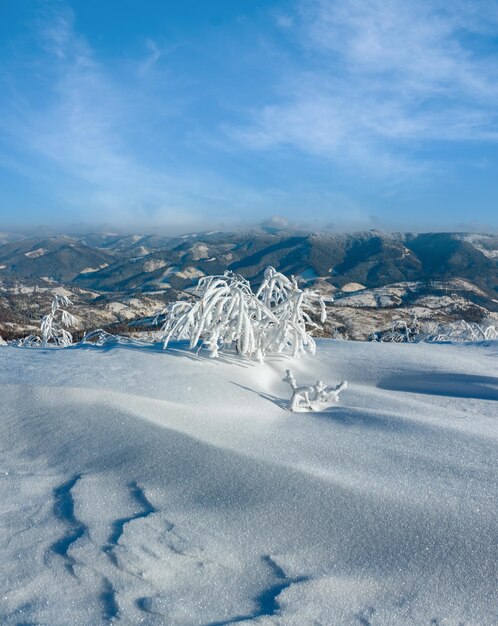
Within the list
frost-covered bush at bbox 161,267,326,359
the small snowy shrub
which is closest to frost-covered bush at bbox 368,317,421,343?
frost-covered bush at bbox 161,267,326,359

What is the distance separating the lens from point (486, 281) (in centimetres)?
17075

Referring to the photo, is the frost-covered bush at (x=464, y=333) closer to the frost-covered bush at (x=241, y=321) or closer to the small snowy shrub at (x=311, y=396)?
the frost-covered bush at (x=241, y=321)

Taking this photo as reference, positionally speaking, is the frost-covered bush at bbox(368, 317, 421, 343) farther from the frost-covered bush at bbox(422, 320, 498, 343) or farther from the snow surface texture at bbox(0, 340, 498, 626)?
the snow surface texture at bbox(0, 340, 498, 626)

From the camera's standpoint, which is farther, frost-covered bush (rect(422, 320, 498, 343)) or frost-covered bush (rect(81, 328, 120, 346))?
frost-covered bush (rect(422, 320, 498, 343))

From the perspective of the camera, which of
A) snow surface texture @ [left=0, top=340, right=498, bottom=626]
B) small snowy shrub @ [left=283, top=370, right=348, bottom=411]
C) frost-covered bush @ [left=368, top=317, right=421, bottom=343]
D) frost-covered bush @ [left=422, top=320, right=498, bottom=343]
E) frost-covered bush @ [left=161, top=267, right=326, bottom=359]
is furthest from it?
frost-covered bush @ [left=368, top=317, right=421, bottom=343]

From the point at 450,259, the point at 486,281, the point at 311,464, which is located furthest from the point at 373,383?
the point at 450,259

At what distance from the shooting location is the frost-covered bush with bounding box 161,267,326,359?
6156 mm

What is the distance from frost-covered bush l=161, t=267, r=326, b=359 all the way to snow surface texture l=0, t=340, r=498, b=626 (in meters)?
1.38

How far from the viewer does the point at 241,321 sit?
611 centimetres

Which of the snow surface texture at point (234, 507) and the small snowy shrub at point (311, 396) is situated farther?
the small snowy shrub at point (311, 396)

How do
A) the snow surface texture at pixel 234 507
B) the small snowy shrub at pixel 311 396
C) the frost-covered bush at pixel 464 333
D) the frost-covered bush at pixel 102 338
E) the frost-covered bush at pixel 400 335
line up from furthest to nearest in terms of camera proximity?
the frost-covered bush at pixel 400 335
the frost-covered bush at pixel 464 333
the frost-covered bush at pixel 102 338
the small snowy shrub at pixel 311 396
the snow surface texture at pixel 234 507

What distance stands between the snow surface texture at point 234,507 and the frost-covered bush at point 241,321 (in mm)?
1383

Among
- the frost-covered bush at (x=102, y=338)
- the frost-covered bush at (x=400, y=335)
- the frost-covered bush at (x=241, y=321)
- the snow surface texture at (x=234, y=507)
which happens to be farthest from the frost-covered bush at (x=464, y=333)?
the snow surface texture at (x=234, y=507)

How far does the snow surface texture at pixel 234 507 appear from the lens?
1936mm
